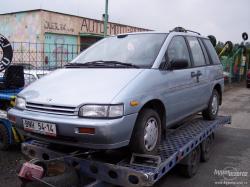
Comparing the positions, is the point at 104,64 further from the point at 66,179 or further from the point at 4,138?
the point at 4,138

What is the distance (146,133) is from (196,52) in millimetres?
2367

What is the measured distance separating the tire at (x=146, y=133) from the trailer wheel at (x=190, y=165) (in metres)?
0.92

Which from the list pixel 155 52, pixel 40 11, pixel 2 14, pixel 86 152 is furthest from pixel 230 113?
pixel 2 14

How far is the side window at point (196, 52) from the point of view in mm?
5449

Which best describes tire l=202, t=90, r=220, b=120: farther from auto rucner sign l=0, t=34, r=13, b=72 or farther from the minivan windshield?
auto rucner sign l=0, t=34, r=13, b=72

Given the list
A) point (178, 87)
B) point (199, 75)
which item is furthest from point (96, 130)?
point (199, 75)

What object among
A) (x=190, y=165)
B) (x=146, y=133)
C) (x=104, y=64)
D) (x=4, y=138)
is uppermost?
(x=104, y=64)

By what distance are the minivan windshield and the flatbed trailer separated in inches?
43.9

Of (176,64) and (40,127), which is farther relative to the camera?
(176,64)

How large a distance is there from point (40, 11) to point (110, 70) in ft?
56.3

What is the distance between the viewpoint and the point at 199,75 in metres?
5.41

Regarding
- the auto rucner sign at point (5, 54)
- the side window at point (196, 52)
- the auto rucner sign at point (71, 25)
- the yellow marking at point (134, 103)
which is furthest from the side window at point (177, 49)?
the auto rucner sign at point (71, 25)

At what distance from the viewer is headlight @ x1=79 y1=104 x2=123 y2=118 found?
10.9 feet

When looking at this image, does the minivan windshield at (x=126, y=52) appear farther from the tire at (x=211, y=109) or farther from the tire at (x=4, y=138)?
the tire at (x=211, y=109)
